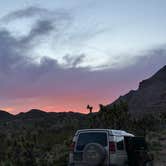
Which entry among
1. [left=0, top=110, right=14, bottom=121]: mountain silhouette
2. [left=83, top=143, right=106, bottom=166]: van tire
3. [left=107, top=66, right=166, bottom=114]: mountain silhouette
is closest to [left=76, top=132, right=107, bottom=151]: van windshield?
[left=83, top=143, right=106, bottom=166]: van tire

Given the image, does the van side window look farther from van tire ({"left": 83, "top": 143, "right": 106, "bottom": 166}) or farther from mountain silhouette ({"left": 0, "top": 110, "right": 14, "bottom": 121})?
mountain silhouette ({"left": 0, "top": 110, "right": 14, "bottom": 121})

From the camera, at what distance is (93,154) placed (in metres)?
17.6

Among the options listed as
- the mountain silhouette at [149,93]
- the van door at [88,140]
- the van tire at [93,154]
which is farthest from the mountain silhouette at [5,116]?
the van tire at [93,154]

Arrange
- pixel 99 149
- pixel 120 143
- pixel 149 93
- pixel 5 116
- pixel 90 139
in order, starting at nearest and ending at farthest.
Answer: pixel 99 149 < pixel 90 139 < pixel 120 143 < pixel 5 116 < pixel 149 93

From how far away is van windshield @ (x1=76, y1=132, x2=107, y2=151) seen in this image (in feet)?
59.5

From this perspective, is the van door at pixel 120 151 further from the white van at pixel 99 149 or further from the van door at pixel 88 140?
the van door at pixel 88 140

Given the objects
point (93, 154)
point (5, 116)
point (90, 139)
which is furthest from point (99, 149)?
point (5, 116)

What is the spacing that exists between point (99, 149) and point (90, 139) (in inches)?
34.3

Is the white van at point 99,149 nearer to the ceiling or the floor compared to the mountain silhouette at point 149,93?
nearer to the floor

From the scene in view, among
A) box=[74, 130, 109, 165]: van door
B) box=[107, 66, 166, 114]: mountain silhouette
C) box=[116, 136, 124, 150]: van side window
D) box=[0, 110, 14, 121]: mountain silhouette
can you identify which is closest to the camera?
box=[74, 130, 109, 165]: van door

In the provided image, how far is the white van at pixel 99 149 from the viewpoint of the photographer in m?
17.6

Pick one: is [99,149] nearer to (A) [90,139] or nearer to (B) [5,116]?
(A) [90,139]

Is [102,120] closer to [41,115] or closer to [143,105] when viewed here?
[41,115]

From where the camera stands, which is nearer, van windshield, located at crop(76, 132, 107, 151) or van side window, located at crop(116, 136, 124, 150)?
van windshield, located at crop(76, 132, 107, 151)
